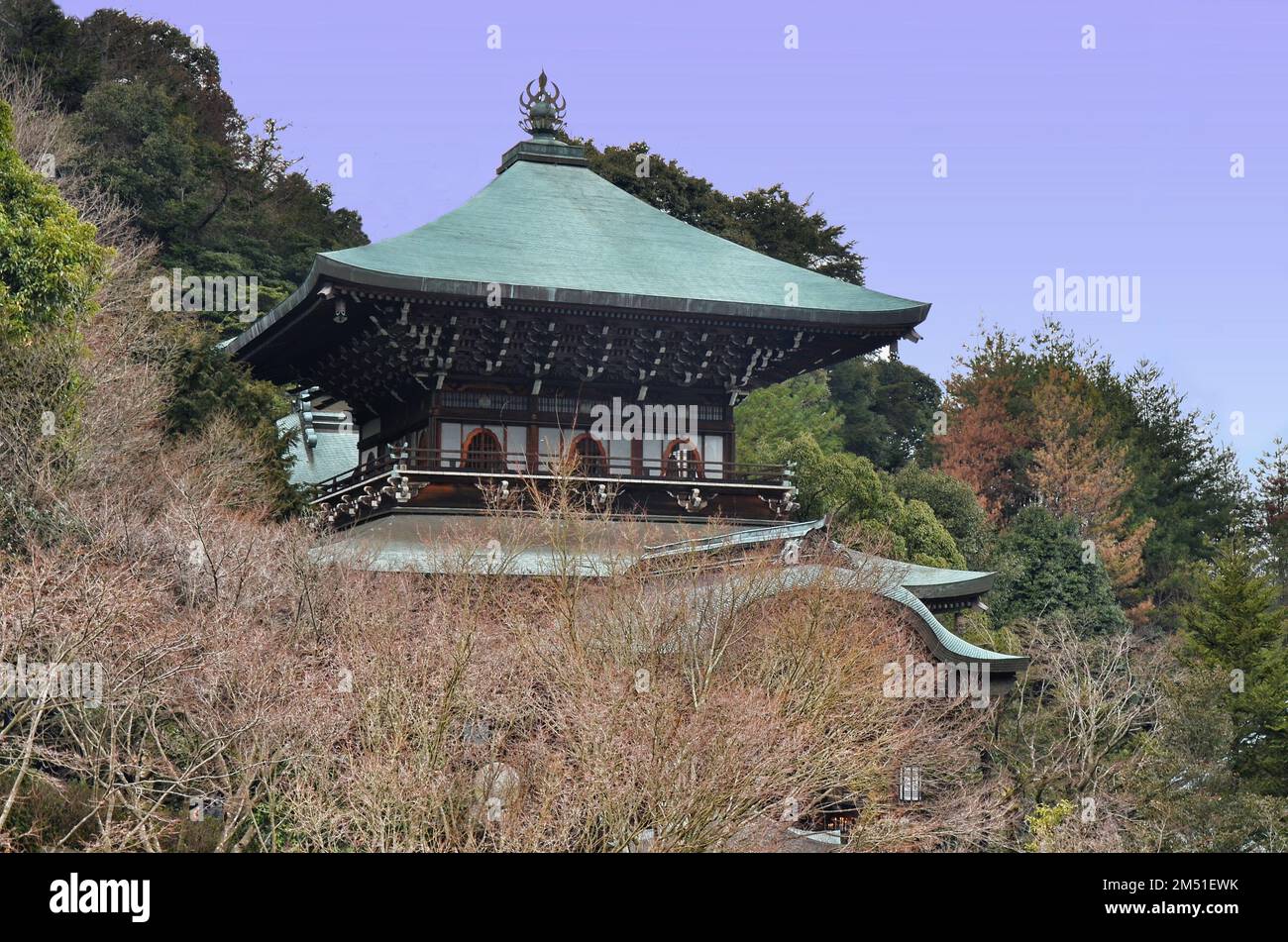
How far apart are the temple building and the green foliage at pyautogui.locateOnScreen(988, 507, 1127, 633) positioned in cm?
1514

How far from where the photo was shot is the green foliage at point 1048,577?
4525 centimetres

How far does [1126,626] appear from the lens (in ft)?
152

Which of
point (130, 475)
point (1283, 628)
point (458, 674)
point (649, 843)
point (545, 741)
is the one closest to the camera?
point (649, 843)

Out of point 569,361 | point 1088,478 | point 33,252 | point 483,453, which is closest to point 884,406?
point 1088,478

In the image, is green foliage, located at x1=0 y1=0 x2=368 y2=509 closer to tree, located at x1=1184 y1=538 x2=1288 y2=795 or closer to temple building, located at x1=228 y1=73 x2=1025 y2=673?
temple building, located at x1=228 y1=73 x2=1025 y2=673

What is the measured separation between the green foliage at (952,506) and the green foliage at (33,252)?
2858 cm

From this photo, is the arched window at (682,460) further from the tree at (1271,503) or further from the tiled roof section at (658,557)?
the tree at (1271,503)

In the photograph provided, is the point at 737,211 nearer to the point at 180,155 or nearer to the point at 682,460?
the point at 180,155

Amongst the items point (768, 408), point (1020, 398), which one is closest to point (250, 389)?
point (768, 408)

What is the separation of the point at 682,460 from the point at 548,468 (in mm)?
2821

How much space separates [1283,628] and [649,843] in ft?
78.2

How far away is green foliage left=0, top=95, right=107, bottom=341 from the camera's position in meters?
22.0

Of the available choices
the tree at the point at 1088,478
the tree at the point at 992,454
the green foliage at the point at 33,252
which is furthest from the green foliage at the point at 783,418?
the green foliage at the point at 33,252
